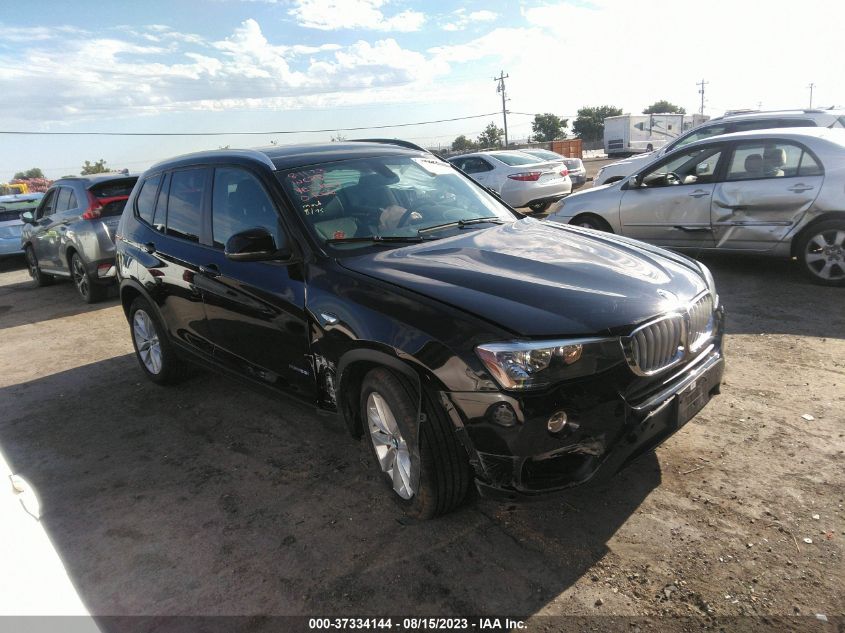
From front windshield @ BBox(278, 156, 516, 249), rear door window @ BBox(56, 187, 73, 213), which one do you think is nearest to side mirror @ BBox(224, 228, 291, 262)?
front windshield @ BBox(278, 156, 516, 249)

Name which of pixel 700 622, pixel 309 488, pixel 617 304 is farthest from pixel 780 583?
pixel 309 488

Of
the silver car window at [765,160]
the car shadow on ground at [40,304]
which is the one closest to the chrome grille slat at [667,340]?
the silver car window at [765,160]

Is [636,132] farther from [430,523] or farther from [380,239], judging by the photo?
[430,523]

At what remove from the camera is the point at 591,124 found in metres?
83.9

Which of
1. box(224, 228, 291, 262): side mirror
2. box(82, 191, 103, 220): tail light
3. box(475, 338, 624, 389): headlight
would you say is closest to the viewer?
box(475, 338, 624, 389): headlight

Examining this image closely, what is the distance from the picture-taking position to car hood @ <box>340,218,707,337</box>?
249 cm

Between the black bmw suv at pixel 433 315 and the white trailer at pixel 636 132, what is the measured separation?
4242cm

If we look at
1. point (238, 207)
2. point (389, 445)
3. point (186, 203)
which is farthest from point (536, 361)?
point (186, 203)

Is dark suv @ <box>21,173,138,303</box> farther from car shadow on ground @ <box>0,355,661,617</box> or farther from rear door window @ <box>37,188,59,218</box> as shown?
car shadow on ground @ <box>0,355,661,617</box>

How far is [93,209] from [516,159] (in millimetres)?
8539

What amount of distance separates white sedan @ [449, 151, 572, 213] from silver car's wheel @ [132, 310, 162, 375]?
8.12 meters

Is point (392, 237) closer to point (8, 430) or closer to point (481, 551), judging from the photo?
point (481, 551)

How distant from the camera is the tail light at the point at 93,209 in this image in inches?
330

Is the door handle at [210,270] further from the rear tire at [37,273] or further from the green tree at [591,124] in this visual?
the green tree at [591,124]
